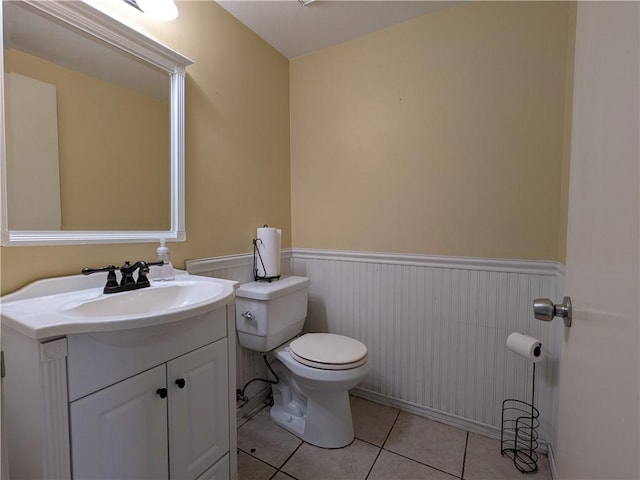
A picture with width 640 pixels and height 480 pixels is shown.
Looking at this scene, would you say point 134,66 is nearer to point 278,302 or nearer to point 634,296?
point 278,302

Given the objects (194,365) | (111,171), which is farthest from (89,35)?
(194,365)

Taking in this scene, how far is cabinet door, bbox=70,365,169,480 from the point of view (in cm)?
70

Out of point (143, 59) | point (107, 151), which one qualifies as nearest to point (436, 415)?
point (107, 151)

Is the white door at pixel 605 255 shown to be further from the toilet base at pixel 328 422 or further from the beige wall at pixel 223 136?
the beige wall at pixel 223 136

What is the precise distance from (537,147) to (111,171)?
6.04 ft

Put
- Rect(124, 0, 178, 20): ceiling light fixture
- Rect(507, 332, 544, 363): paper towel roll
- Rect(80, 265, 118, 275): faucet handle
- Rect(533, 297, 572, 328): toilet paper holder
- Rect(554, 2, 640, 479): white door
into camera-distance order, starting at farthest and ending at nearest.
Answer: Rect(507, 332, 544, 363): paper towel roll → Rect(124, 0, 178, 20): ceiling light fixture → Rect(80, 265, 118, 275): faucet handle → Rect(533, 297, 572, 328): toilet paper holder → Rect(554, 2, 640, 479): white door

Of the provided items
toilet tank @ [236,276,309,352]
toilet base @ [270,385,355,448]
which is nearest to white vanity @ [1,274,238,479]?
toilet tank @ [236,276,309,352]

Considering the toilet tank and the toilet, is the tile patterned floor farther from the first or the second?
the toilet tank

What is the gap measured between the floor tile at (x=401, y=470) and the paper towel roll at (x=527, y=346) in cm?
62

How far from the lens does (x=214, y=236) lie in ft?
4.92

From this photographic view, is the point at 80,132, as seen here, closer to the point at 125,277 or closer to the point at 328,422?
the point at 125,277

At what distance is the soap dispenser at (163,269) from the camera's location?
1.15 meters

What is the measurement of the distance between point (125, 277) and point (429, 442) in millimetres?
1592

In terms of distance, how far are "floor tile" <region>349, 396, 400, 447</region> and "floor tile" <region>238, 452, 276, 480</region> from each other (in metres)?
0.48
